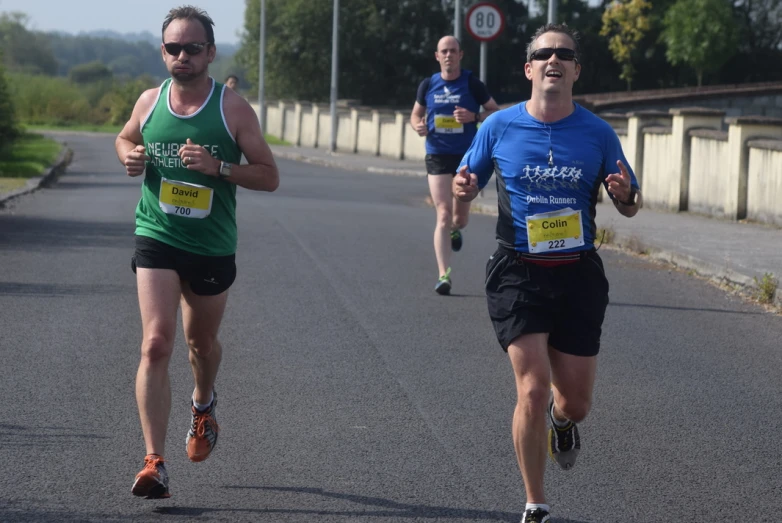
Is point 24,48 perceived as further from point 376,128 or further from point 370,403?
point 370,403

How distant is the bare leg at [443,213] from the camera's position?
1099 centimetres

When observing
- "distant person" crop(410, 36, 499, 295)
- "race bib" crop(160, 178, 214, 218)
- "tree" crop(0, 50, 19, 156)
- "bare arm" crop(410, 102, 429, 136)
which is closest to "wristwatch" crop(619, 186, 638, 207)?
"race bib" crop(160, 178, 214, 218)

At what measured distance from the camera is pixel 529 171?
5176 millimetres

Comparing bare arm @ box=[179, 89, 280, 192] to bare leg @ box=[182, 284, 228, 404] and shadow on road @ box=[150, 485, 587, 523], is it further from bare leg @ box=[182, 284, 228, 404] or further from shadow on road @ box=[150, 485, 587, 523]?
shadow on road @ box=[150, 485, 587, 523]

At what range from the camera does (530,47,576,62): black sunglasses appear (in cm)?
511

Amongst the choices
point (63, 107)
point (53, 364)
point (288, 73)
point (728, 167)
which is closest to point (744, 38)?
point (288, 73)

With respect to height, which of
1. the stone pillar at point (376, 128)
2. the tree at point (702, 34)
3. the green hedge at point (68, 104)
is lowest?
the stone pillar at point (376, 128)

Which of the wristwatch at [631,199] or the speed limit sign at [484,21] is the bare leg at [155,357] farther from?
the speed limit sign at [484,21]

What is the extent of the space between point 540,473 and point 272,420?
2.12m

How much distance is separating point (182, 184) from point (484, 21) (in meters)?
21.1

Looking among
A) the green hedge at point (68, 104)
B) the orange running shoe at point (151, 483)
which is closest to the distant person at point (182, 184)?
the orange running shoe at point (151, 483)

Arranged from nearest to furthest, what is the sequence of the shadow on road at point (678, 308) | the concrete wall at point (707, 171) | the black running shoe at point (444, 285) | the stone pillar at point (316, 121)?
the shadow on road at point (678, 308)
the black running shoe at point (444, 285)
the concrete wall at point (707, 171)
the stone pillar at point (316, 121)

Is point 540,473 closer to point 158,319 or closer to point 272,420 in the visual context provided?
point 158,319

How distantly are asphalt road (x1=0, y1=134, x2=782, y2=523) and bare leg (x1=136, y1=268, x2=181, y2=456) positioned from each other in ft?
0.95
